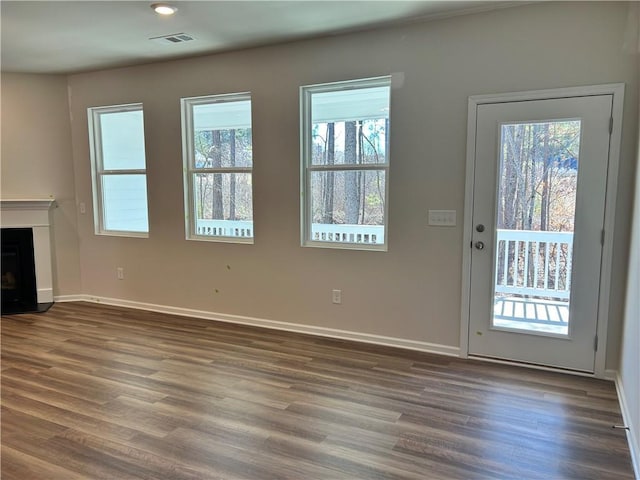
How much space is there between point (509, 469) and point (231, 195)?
3331 mm

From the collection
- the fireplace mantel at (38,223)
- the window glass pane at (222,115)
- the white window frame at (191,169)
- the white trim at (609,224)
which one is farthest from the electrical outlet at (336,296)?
the fireplace mantel at (38,223)

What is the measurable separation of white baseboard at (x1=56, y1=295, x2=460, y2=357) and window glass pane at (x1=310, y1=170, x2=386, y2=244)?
84cm

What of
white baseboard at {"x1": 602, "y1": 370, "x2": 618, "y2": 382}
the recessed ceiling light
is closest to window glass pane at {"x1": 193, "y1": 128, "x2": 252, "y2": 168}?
the recessed ceiling light

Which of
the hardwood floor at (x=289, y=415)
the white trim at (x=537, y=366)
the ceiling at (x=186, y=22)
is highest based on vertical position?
the ceiling at (x=186, y=22)

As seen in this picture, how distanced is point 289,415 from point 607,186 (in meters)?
2.59

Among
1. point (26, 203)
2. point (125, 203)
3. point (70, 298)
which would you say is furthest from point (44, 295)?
point (125, 203)

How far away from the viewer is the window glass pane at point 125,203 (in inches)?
194

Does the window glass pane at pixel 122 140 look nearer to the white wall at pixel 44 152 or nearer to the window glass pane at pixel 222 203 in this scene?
the white wall at pixel 44 152

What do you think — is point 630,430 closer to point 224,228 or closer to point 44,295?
point 224,228

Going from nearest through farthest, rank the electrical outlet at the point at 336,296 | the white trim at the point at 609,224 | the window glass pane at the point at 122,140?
the white trim at the point at 609,224 < the electrical outlet at the point at 336,296 < the window glass pane at the point at 122,140

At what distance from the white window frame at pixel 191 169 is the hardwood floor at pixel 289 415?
114 centimetres

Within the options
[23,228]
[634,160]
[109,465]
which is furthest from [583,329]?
[23,228]

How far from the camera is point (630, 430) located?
2.31 m

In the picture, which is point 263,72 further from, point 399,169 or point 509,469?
point 509,469
